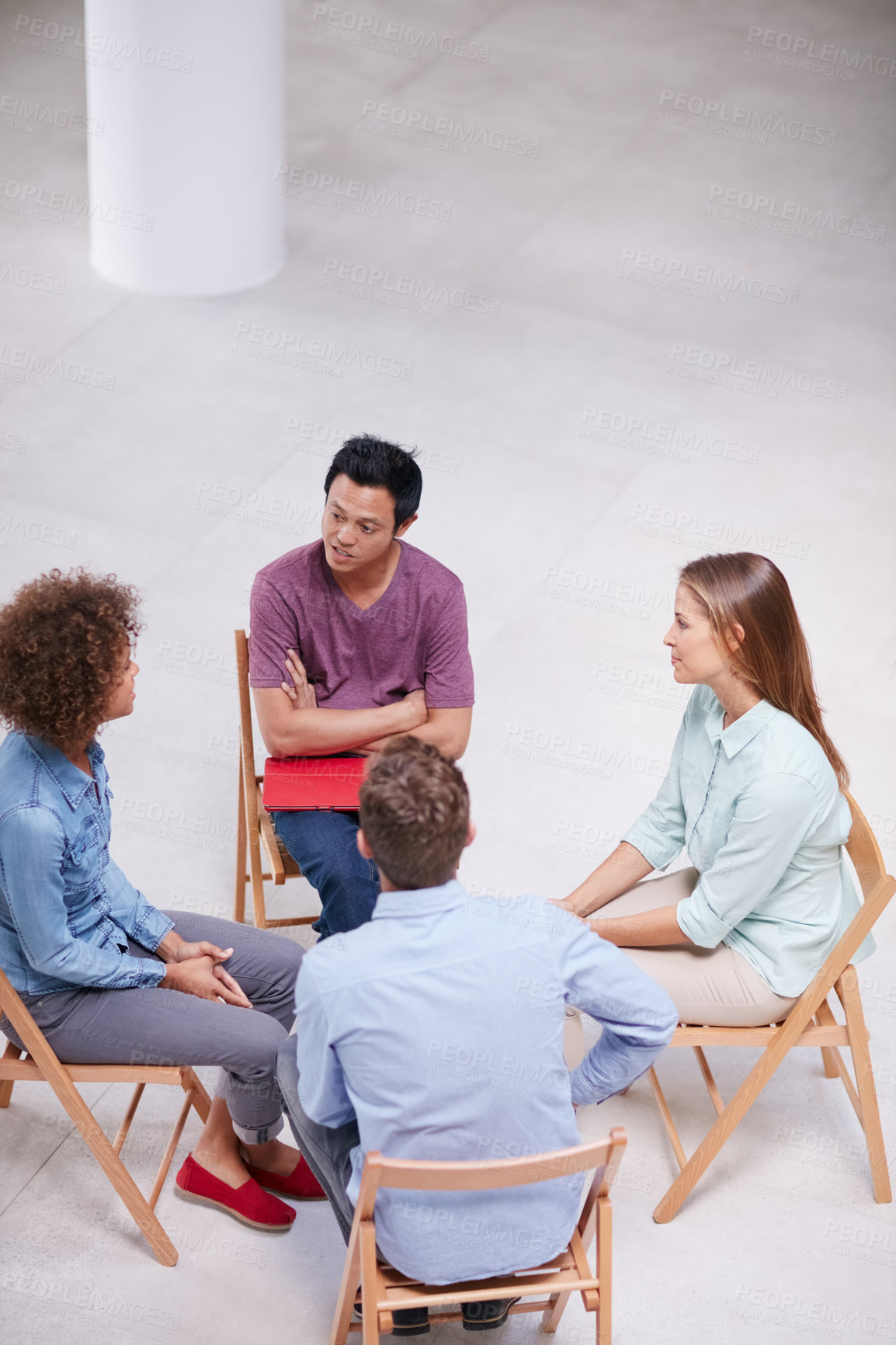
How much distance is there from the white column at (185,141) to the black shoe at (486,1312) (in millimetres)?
5067

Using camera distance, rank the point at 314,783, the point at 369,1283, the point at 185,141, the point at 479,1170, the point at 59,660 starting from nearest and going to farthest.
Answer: the point at 479,1170 < the point at 369,1283 < the point at 59,660 < the point at 314,783 < the point at 185,141

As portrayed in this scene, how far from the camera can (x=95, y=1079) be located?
8.41 feet

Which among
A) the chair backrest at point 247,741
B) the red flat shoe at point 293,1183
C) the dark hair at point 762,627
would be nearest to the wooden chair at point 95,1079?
the red flat shoe at point 293,1183

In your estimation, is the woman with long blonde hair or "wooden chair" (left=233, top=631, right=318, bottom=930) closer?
the woman with long blonde hair

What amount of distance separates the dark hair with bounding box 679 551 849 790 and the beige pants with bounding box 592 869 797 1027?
47 centimetres

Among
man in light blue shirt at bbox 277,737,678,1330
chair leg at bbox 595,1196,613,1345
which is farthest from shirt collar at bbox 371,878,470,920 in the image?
chair leg at bbox 595,1196,613,1345

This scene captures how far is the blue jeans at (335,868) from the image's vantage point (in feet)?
9.82

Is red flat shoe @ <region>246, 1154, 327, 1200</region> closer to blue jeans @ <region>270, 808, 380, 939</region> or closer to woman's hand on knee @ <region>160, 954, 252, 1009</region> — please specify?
woman's hand on knee @ <region>160, 954, 252, 1009</region>

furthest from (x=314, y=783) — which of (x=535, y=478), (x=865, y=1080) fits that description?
(x=535, y=478)

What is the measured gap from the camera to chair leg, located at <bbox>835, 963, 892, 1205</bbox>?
2723mm

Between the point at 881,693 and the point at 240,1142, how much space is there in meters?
2.70

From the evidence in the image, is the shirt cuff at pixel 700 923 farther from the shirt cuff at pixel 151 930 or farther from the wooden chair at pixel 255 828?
the shirt cuff at pixel 151 930

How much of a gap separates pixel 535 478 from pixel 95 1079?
136 inches

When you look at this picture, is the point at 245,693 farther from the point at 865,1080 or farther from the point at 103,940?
the point at 865,1080
